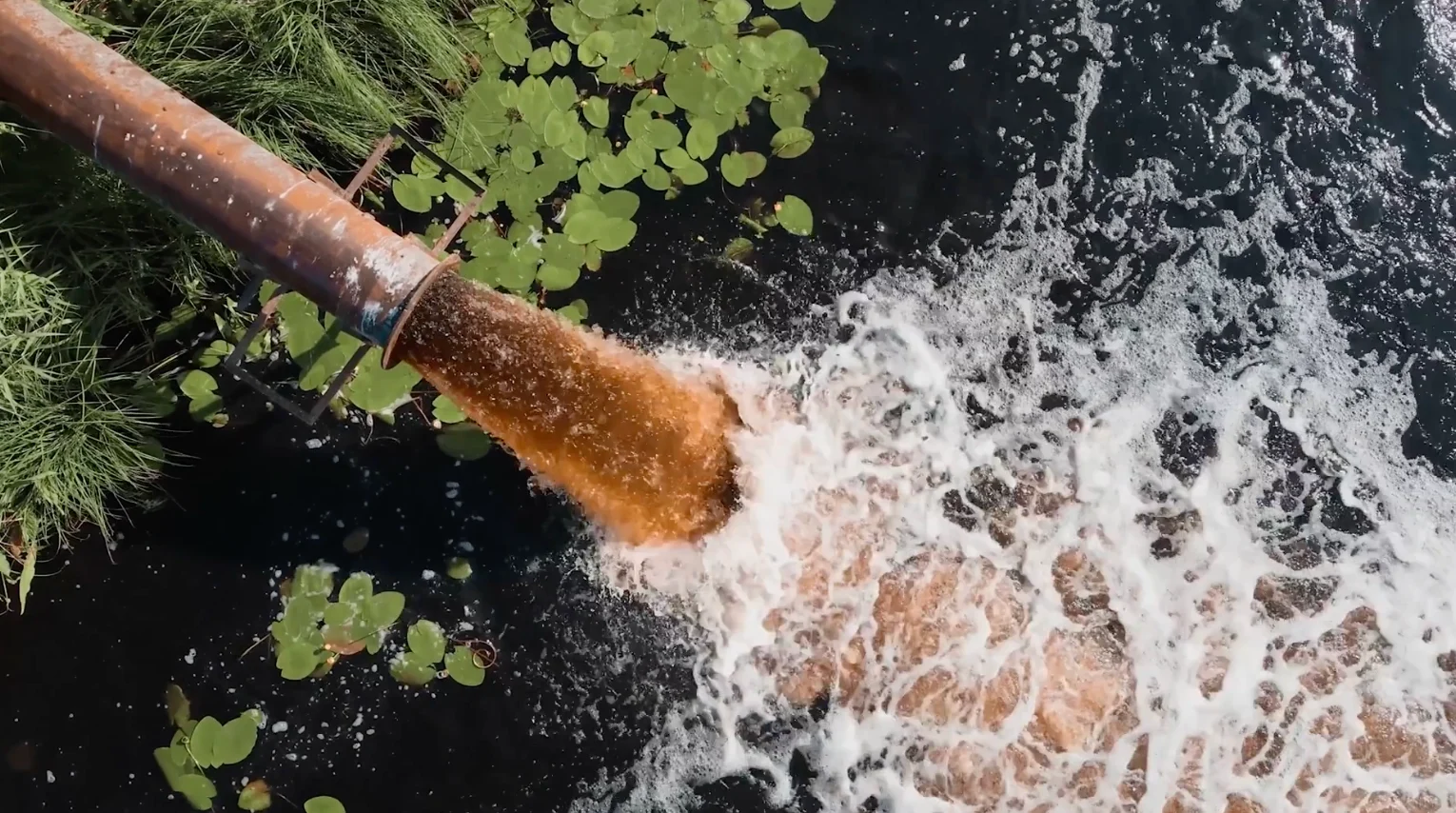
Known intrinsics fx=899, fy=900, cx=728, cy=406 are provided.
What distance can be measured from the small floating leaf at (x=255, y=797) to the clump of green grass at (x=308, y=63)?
2.32m

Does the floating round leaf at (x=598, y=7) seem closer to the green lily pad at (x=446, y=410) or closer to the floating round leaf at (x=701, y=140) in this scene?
the floating round leaf at (x=701, y=140)

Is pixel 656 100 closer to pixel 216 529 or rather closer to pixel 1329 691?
pixel 216 529

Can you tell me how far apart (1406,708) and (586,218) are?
3.55m

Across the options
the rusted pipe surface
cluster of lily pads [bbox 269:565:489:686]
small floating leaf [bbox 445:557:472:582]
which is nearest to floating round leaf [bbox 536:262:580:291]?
the rusted pipe surface

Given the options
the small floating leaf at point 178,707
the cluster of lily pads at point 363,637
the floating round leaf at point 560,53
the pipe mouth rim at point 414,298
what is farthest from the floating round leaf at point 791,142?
the small floating leaf at point 178,707

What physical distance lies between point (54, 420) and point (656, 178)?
2.33 m

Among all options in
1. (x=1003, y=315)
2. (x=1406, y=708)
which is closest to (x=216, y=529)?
(x=1003, y=315)

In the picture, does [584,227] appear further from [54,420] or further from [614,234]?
[54,420]

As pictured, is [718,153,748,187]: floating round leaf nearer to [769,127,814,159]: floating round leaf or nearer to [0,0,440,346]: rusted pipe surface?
[769,127,814,159]: floating round leaf

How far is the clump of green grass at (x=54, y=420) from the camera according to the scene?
3.02m

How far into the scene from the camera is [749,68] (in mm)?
3682

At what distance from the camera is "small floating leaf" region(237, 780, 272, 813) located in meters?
3.25

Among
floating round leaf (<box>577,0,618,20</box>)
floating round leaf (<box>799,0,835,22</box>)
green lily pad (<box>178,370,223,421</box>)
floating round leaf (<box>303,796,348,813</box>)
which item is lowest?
floating round leaf (<box>303,796,348,813</box>)

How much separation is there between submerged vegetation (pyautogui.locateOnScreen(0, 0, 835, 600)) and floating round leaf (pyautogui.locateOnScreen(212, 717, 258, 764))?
0.67 metres
